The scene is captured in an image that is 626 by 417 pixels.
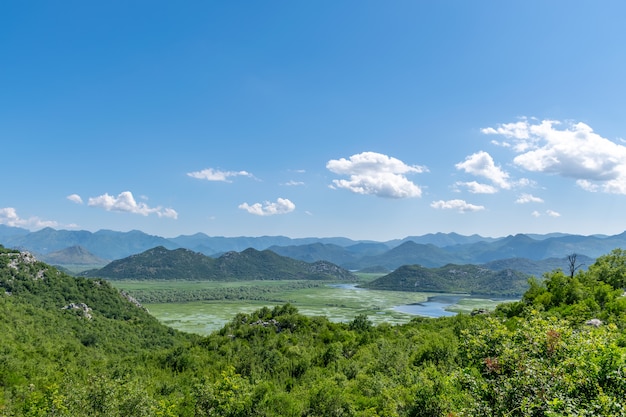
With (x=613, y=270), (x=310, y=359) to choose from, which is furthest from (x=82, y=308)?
(x=613, y=270)

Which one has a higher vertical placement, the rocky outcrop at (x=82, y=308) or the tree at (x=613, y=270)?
the tree at (x=613, y=270)

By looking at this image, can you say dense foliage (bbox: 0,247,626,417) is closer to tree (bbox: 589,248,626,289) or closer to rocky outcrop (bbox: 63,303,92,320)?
tree (bbox: 589,248,626,289)

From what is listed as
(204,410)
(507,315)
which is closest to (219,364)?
(204,410)

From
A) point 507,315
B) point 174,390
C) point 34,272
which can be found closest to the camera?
point 174,390

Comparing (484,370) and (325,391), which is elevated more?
(484,370)

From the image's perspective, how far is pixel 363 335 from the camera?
3602 inches

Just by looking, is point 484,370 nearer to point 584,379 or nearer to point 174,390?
point 584,379

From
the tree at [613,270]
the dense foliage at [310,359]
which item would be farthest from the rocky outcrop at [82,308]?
the tree at [613,270]

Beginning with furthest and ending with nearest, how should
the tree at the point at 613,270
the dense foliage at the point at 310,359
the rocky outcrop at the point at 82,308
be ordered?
1. the rocky outcrop at the point at 82,308
2. the tree at the point at 613,270
3. the dense foliage at the point at 310,359

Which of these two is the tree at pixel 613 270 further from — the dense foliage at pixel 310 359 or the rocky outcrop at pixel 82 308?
the rocky outcrop at pixel 82 308

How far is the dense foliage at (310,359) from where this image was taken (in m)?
16.0

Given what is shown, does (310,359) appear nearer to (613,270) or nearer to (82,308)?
(613,270)

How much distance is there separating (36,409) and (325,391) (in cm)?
2963

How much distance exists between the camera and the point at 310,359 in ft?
248
